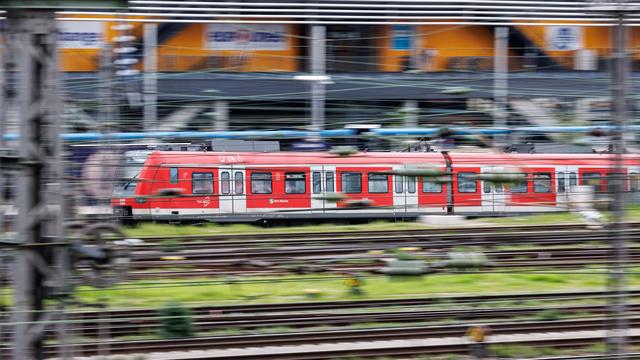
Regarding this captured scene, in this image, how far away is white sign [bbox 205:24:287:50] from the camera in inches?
304

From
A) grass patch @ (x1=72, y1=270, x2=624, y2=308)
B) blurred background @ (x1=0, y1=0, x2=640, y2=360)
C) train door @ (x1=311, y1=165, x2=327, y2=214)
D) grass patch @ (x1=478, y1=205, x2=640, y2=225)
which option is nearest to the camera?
blurred background @ (x1=0, y1=0, x2=640, y2=360)

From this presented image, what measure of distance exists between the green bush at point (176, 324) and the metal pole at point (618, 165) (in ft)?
9.81

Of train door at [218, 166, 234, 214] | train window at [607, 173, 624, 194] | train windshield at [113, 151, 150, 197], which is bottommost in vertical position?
train door at [218, 166, 234, 214]

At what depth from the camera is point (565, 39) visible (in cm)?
800

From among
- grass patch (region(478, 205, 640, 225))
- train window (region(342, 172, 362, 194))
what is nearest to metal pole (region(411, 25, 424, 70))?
grass patch (region(478, 205, 640, 225))

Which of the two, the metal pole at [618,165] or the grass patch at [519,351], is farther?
the grass patch at [519,351]

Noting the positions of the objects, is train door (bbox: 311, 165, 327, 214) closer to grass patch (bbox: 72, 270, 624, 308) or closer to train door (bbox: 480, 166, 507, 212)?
grass patch (bbox: 72, 270, 624, 308)

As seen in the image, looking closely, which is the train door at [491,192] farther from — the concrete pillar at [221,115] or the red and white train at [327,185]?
the concrete pillar at [221,115]

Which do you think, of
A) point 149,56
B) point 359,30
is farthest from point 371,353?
point 359,30

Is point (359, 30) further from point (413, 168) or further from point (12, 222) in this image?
Answer: point (12, 222)

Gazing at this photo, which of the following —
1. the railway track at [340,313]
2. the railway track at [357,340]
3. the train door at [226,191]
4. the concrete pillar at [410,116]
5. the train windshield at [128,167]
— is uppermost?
the concrete pillar at [410,116]

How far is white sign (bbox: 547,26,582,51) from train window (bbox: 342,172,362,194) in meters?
3.18

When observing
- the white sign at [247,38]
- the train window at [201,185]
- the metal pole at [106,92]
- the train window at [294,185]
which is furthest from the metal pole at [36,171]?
the train window at [201,185]

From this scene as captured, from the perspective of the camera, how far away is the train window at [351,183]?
10.5 metres
